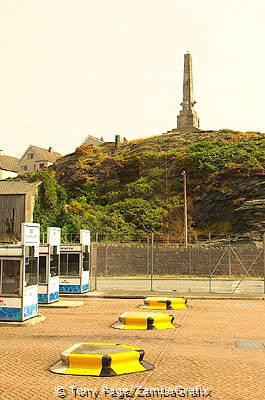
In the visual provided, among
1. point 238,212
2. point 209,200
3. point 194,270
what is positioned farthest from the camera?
point 209,200

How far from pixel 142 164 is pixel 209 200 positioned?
1622cm

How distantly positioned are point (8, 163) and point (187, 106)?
120ft

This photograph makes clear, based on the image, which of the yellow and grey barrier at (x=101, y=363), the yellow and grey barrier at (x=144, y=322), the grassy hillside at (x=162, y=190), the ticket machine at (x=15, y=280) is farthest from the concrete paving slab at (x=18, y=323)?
the grassy hillside at (x=162, y=190)

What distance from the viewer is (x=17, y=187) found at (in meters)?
56.9

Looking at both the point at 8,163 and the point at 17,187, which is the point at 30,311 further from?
the point at 8,163

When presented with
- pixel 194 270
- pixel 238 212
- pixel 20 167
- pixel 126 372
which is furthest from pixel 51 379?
pixel 20 167

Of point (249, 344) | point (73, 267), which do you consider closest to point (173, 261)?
point (73, 267)

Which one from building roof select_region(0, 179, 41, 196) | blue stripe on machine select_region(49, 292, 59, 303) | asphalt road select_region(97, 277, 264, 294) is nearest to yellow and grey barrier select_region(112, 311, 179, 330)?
blue stripe on machine select_region(49, 292, 59, 303)

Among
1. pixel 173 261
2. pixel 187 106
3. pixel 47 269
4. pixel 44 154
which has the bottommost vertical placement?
pixel 173 261

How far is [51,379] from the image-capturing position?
29.0 feet

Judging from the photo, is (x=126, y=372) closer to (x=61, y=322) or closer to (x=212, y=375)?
(x=212, y=375)

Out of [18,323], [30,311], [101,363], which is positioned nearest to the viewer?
[101,363]

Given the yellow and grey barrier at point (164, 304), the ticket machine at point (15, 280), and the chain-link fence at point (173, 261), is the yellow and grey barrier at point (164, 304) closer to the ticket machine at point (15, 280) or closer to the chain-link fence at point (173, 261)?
the ticket machine at point (15, 280)

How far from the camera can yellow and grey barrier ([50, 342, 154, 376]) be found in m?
9.25
